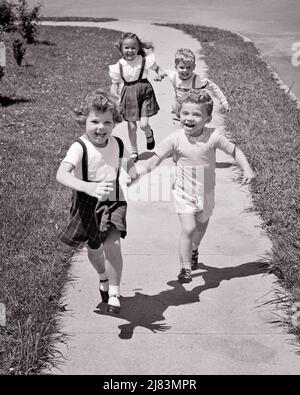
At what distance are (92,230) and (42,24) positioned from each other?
1714 cm

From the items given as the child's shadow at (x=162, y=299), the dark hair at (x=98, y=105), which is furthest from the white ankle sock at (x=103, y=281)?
the dark hair at (x=98, y=105)

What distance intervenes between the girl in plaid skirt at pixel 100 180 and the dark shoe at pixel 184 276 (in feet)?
2.03

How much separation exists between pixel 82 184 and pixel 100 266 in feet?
2.75

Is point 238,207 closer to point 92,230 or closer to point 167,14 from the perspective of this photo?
point 92,230

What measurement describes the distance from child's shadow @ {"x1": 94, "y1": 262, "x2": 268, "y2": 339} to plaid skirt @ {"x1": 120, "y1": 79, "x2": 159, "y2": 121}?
3.11 meters

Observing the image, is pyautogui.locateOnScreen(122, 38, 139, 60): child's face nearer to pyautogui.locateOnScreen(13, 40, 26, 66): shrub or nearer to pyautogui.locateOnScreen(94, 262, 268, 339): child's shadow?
pyautogui.locateOnScreen(94, 262, 268, 339): child's shadow

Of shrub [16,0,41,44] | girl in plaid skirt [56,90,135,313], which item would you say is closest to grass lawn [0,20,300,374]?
girl in plaid skirt [56,90,135,313]

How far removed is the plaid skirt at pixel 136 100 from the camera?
328 inches

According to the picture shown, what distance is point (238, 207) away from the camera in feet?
22.8

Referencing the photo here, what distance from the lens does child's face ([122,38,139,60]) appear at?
8.08 m

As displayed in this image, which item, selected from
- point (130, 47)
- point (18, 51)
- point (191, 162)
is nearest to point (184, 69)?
point (130, 47)

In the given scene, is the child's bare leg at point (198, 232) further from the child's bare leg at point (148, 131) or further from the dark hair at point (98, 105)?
the child's bare leg at point (148, 131)

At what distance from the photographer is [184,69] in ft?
25.7

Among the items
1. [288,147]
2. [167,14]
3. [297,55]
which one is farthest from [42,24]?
[288,147]
